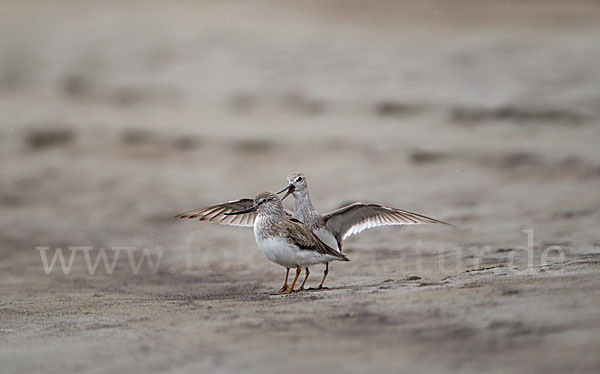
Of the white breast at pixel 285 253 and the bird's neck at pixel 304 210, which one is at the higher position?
the bird's neck at pixel 304 210

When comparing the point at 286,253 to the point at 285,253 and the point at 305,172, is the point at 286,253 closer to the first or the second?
the point at 285,253

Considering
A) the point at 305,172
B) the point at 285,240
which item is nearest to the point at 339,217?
the point at 285,240

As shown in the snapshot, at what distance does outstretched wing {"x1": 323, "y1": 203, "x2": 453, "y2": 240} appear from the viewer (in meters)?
8.23

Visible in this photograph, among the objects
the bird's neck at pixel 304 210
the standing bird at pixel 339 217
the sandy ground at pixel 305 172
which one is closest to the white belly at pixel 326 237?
the standing bird at pixel 339 217

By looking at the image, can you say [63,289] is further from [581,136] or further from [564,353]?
[581,136]

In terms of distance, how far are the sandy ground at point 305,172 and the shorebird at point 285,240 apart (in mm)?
405

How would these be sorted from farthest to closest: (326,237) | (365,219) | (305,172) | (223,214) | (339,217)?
(305,172) < (223,214) < (365,219) < (339,217) < (326,237)

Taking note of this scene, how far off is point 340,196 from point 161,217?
286 centimetres

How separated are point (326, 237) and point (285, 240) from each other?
0.99 metres

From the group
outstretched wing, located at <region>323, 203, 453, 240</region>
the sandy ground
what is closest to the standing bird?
outstretched wing, located at <region>323, 203, 453, 240</region>

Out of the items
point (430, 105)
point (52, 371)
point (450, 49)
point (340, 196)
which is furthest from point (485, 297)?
point (450, 49)

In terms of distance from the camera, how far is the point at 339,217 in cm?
825

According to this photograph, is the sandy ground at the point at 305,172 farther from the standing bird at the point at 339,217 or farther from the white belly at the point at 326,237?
the standing bird at the point at 339,217

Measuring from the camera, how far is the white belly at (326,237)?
8086mm
